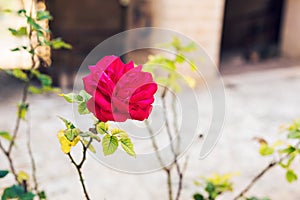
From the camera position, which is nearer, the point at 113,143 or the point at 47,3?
the point at 113,143

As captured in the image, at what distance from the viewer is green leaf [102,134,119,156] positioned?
85 cm

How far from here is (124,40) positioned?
17.3 ft

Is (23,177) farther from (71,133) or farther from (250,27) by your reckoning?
(250,27)

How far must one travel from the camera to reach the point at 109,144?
85cm

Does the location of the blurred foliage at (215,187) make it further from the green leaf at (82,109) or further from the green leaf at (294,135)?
the green leaf at (82,109)

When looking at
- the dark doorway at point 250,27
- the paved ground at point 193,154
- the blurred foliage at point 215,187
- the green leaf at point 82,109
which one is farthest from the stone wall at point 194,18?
the green leaf at point 82,109

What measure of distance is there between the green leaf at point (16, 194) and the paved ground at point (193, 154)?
48.0 inches

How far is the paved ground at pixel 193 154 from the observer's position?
2.59 metres

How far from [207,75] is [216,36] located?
0.52 meters

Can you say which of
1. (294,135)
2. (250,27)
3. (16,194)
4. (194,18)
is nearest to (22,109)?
(16,194)

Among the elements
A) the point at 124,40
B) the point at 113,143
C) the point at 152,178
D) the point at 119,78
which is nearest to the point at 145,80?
the point at 119,78

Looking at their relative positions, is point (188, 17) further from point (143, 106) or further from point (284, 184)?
point (143, 106)

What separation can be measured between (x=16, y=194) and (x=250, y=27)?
6.60 metres

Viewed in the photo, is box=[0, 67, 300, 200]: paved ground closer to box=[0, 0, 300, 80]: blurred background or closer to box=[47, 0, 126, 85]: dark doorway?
box=[0, 0, 300, 80]: blurred background
